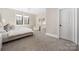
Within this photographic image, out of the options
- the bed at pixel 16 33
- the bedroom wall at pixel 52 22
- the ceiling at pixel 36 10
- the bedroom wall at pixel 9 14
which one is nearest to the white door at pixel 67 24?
the bedroom wall at pixel 52 22

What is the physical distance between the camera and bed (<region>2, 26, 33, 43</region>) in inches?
59.1

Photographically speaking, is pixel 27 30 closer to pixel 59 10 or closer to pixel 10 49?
pixel 10 49

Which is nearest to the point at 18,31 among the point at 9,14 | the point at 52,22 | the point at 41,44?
the point at 9,14

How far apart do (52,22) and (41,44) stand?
49 centimetres

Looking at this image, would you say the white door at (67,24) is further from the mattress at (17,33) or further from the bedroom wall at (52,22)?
the mattress at (17,33)

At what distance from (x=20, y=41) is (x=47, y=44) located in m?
0.52

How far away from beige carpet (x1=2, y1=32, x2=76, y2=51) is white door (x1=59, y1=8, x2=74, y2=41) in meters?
0.12

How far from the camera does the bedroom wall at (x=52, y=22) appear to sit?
5.27 ft

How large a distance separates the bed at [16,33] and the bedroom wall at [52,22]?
0.37 meters

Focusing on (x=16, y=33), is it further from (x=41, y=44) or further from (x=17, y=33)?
(x=41, y=44)

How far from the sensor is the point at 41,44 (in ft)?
5.16

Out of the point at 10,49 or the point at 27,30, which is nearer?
the point at 10,49
